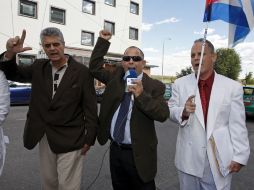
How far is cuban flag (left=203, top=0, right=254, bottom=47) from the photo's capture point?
3.15m

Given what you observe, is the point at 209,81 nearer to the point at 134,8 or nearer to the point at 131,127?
the point at 131,127

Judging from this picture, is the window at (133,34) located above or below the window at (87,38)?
above

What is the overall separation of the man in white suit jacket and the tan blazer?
34.1 inches

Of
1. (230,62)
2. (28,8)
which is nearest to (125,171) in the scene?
(28,8)

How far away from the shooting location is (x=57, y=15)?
2500 cm

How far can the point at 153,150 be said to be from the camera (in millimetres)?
3109

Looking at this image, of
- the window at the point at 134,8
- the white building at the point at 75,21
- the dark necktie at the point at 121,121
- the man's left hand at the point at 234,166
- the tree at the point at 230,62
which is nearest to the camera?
the man's left hand at the point at 234,166

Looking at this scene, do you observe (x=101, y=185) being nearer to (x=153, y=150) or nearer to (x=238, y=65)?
(x=153, y=150)

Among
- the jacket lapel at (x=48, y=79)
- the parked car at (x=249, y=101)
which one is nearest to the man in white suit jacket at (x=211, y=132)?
the jacket lapel at (x=48, y=79)

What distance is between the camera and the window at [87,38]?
2709 cm

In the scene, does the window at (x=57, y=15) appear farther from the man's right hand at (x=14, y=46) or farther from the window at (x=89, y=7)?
the man's right hand at (x=14, y=46)

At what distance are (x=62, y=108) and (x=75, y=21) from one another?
24.4m

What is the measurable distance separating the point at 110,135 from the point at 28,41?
2095cm

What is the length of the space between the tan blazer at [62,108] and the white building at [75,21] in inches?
621
